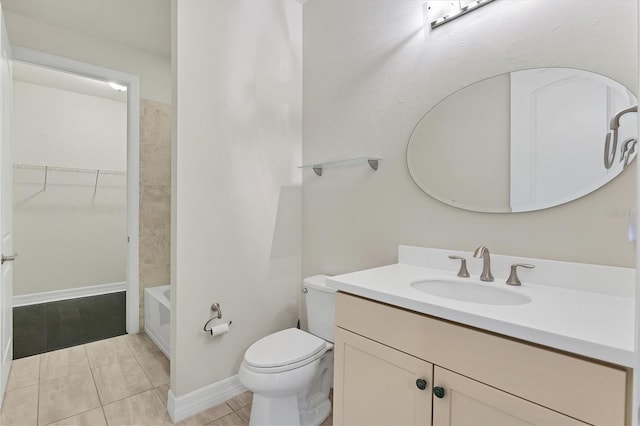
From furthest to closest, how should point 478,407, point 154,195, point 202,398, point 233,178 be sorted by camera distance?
point 154,195 < point 233,178 < point 202,398 < point 478,407

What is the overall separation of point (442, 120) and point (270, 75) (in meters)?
1.20

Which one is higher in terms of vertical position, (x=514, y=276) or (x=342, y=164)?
(x=342, y=164)

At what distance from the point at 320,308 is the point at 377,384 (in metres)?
0.73

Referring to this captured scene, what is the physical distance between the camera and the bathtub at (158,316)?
238cm

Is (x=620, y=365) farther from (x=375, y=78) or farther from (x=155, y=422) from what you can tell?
(x=155, y=422)

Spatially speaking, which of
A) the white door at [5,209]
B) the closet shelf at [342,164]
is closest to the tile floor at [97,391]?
the white door at [5,209]

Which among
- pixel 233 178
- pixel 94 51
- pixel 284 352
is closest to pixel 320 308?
pixel 284 352

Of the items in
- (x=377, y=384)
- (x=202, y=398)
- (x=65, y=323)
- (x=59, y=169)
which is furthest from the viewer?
(x=59, y=169)

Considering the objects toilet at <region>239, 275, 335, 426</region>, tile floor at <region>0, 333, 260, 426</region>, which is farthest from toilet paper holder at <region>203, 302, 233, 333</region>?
tile floor at <region>0, 333, 260, 426</region>

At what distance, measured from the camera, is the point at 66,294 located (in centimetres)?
375

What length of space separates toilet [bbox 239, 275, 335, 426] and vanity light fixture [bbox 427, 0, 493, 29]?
4.92ft

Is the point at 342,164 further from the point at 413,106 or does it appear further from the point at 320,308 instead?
the point at 320,308

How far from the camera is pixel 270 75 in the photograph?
6.84 ft

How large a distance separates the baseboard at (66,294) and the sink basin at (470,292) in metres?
4.25
